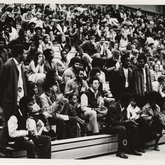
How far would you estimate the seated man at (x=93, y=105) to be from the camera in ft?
18.9

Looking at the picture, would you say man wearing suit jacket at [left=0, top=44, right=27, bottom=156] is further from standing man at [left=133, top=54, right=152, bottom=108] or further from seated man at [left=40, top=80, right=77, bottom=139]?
standing man at [left=133, top=54, right=152, bottom=108]

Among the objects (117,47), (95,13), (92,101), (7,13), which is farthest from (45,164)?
(95,13)

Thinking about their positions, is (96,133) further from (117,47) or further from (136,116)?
(117,47)

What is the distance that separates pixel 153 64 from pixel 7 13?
3842 mm

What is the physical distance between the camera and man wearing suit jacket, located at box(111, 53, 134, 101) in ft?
22.6

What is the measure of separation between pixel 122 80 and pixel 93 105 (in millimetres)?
1191

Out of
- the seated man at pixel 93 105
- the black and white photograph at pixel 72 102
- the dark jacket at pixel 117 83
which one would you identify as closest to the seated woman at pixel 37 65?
the black and white photograph at pixel 72 102

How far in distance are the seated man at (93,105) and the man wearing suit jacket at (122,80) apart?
2.26 ft

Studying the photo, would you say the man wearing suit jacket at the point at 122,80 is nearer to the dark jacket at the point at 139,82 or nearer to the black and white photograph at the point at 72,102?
the black and white photograph at the point at 72,102

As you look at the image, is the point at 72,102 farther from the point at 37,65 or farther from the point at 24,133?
the point at 37,65

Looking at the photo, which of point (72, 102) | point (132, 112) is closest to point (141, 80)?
point (132, 112)

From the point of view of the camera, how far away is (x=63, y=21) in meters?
11.2

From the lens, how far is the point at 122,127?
571 centimetres

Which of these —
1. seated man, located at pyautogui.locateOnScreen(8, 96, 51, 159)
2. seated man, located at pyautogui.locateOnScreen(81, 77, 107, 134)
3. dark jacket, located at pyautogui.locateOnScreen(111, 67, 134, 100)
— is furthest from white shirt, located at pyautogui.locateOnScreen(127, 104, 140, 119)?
seated man, located at pyautogui.locateOnScreen(8, 96, 51, 159)
